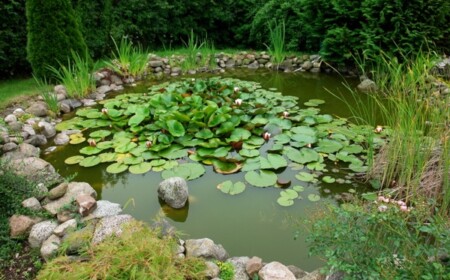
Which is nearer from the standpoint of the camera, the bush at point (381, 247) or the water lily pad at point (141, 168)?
the bush at point (381, 247)

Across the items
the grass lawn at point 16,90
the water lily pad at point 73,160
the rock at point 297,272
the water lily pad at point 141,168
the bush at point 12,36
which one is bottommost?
the rock at point 297,272

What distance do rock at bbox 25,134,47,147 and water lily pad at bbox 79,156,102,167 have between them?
2.31ft

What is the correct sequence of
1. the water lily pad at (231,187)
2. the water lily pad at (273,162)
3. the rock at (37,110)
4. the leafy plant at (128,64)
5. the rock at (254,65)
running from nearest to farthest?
the water lily pad at (231,187) → the water lily pad at (273,162) → the rock at (37,110) → the leafy plant at (128,64) → the rock at (254,65)

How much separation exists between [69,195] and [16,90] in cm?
306

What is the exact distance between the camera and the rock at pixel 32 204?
2.67m

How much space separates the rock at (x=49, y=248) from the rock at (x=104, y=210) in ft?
0.91

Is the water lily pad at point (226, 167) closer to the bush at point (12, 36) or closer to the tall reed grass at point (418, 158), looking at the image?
the tall reed grass at point (418, 158)

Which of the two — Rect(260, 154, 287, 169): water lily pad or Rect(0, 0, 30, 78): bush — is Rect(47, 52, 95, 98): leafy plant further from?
Rect(260, 154, 287, 169): water lily pad

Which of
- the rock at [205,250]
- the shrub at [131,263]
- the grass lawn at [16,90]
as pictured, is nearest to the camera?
the shrub at [131,263]

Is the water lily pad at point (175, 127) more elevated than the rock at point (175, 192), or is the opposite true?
the water lily pad at point (175, 127)

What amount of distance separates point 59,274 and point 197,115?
237cm

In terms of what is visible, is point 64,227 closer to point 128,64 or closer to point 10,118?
point 10,118

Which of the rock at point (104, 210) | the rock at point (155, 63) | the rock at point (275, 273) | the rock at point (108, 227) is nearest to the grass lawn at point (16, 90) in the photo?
the rock at point (155, 63)

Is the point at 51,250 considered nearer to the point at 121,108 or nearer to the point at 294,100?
the point at 121,108
